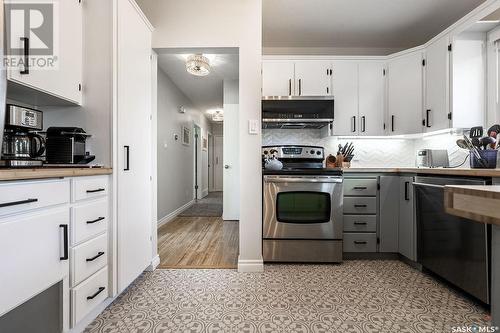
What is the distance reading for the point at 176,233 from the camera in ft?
11.4

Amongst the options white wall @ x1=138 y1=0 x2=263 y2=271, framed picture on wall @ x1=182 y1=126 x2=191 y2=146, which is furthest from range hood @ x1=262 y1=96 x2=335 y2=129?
framed picture on wall @ x1=182 y1=126 x2=191 y2=146

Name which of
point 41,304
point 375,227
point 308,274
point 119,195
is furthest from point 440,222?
point 41,304

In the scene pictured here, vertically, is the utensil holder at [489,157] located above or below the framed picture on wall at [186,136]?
below

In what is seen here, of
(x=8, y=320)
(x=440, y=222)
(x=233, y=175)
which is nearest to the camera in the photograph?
(x=8, y=320)

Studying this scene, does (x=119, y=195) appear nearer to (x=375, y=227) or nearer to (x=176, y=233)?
(x=176, y=233)

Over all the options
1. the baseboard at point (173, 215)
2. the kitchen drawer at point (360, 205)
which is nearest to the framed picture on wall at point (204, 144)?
the baseboard at point (173, 215)

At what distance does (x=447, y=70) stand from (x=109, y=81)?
3.02m

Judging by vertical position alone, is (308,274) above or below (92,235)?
below

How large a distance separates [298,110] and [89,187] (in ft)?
7.00

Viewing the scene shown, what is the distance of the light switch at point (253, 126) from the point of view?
221cm

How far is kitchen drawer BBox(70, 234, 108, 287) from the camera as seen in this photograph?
4.07 feet

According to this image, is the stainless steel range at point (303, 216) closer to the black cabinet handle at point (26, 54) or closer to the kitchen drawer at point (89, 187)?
the kitchen drawer at point (89, 187)

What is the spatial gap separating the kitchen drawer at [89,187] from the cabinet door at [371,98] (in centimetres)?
267

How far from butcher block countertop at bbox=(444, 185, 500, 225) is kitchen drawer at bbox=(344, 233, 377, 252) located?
6.16 ft
